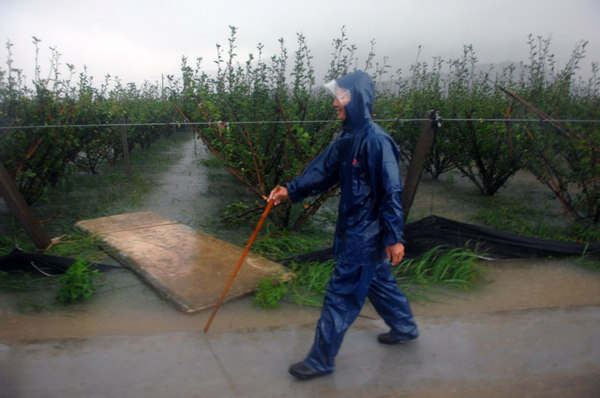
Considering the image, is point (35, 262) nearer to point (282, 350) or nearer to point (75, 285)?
point (75, 285)

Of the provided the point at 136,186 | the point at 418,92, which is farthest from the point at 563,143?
the point at 136,186

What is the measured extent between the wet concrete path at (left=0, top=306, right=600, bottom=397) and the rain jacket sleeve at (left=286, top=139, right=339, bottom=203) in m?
0.90

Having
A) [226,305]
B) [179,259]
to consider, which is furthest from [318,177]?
[179,259]

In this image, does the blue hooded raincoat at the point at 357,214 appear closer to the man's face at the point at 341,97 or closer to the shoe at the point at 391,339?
the man's face at the point at 341,97

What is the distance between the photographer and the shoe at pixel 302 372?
2381mm

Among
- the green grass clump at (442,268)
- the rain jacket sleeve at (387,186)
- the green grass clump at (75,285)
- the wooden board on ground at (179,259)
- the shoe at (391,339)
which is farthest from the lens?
the green grass clump at (442,268)

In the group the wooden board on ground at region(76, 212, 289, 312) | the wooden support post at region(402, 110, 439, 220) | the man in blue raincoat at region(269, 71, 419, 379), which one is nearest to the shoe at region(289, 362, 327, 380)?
the man in blue raincoat at region(269, 71, 419, 379)

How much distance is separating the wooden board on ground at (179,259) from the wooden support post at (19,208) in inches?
19.1

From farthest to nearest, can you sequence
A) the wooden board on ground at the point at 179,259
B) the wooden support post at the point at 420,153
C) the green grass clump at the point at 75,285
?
the wooden support post at the point at 420,153
the wooden board on ground at the point at 179,259
the green grass clump at the point at 75,285

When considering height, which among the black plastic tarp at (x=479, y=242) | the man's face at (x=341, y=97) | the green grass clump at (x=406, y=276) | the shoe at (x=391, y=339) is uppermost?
the man's face at (x=341, y=97)

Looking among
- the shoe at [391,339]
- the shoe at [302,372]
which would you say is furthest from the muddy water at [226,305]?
the shoe at [302,372]

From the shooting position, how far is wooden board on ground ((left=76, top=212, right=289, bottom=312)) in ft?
10.9

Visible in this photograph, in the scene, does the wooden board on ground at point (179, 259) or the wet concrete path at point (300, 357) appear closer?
the wet concrete path at point (300, 357)

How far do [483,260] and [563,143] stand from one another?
78.6 inches
